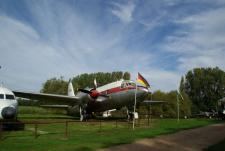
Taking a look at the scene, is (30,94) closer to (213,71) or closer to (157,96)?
(157,96)

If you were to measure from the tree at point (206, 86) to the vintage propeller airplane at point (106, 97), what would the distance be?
69387 millimetres

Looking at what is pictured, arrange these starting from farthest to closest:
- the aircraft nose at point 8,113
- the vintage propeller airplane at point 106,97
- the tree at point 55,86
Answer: the tree at point 55,86 < the vintage propeller airplane at point 106,97 < the aircraft nose at point 8,113

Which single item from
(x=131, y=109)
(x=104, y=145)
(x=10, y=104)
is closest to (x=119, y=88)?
(x=131, y=109)

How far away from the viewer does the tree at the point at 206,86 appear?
99.1 meters

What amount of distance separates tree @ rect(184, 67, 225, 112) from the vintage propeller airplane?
6939 centimetres

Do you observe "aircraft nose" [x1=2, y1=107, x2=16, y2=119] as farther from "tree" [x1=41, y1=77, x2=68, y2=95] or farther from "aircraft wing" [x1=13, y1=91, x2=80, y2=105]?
"tree" [x1=41, y1=77, x2=68, y2=95]

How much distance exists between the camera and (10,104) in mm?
20297

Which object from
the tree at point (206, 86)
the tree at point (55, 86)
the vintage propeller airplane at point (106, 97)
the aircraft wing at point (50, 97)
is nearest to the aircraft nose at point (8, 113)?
the vintage propeller airplane at point (106, 97)

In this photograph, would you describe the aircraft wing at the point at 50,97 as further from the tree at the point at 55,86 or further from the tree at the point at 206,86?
the tree at the point at 206,86

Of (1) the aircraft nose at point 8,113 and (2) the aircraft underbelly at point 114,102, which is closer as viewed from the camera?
(1) the aircraft nose at point 8,113

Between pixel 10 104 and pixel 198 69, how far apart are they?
91.0 metres

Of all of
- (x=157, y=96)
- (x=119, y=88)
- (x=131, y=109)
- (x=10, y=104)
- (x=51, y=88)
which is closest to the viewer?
(x=10, y=104)

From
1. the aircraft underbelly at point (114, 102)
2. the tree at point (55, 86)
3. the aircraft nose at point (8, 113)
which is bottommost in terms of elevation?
the aircraft nose at point (8, 113)

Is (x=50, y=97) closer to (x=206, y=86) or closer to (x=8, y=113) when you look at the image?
(x=8, y=113)
